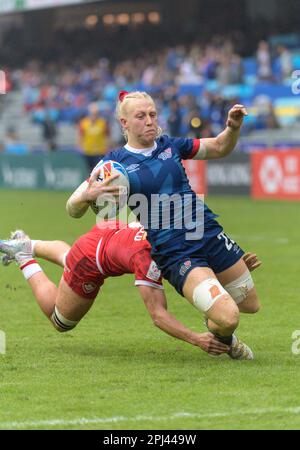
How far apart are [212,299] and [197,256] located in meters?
0.42

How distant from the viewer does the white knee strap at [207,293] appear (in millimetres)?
7035

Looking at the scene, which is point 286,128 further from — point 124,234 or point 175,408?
point 175,408

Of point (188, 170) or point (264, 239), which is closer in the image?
point (264, 239)

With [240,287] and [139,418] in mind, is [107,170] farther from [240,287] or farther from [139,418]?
[139,418]

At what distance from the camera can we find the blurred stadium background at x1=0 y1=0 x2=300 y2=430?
20.2ft

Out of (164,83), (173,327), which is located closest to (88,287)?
(173,327)

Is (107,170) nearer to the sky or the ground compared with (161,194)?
nearer to the sky

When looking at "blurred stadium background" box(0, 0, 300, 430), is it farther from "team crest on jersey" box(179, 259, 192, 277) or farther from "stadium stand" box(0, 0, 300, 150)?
"team crest on jersey" box(179, 259, 192, 277)

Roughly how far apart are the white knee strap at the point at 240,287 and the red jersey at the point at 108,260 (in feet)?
1.68

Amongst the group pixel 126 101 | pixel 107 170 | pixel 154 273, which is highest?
pixel 126 101

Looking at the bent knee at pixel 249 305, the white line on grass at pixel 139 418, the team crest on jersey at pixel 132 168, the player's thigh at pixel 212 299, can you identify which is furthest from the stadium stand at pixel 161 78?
the white line on grass at pixel 139 418

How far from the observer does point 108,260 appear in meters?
7.72
